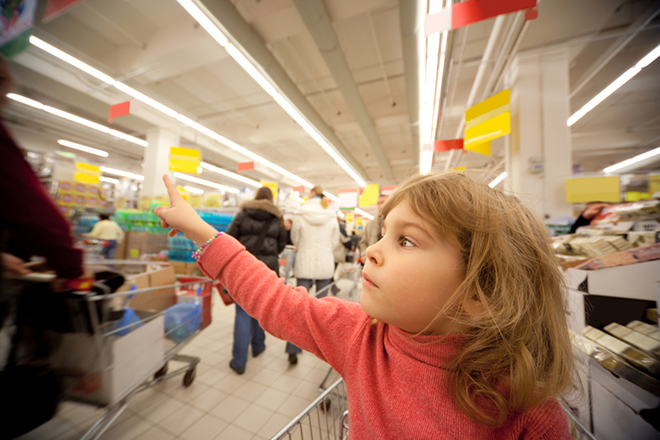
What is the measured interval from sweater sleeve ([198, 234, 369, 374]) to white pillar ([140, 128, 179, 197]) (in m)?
8.05

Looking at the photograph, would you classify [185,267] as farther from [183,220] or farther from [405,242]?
[405,242]

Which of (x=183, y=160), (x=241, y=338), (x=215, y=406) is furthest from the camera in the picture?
(x=183, y=160)

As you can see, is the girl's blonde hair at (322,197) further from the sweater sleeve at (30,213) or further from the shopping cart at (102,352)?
the sweater sleeve at (30,213)

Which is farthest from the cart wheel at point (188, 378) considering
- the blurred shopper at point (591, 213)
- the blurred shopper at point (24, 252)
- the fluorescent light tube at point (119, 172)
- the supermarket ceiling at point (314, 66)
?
the fluorescent light tube at point (119, 172)

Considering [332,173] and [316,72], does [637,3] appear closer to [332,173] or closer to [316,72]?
[316,72]

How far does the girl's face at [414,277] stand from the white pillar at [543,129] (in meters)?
3.53

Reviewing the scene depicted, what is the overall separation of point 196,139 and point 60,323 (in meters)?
8.25

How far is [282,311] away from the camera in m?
0.77

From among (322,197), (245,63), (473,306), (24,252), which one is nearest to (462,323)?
(473,306)

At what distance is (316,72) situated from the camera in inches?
197

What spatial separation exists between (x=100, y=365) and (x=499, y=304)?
6.13 feet

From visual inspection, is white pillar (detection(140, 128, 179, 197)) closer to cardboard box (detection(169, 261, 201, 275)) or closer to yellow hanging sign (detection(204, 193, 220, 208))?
yellow hanging sign (detection(204, 193, 220, 208))

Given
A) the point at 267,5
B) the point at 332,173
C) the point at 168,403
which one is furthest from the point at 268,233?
the point at 332,173

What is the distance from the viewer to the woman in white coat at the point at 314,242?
2.93 m
